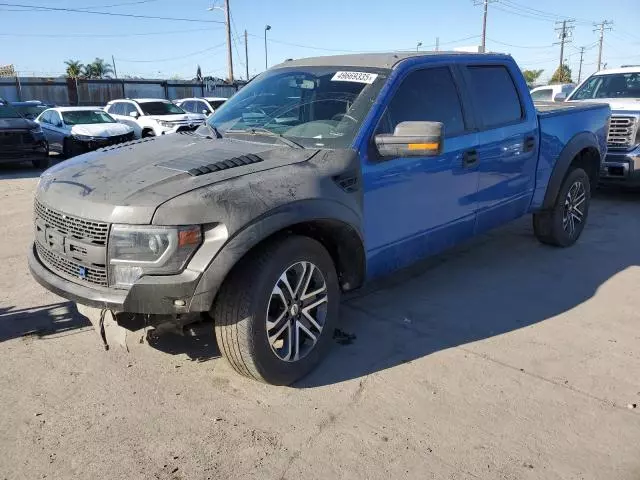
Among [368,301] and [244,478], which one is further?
[368,301]

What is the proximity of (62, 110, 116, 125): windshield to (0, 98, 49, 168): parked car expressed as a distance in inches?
90.9

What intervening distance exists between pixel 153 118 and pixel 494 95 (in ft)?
46.2

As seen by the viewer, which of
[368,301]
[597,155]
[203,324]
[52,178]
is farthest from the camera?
[597,155]

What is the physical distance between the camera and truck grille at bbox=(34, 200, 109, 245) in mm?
2707

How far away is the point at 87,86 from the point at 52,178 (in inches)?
1338

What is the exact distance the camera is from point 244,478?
2.49m

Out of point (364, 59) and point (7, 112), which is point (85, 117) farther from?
point (364, 59)

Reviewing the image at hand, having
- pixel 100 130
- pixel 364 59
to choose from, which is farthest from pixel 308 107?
pixel 100 130

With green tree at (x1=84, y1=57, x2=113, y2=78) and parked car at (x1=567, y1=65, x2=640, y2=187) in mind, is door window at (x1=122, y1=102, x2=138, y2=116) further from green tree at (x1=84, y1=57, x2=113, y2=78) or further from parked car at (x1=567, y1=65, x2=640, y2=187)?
green tree at (x1=84, y1=57, x2=113, y2=78)

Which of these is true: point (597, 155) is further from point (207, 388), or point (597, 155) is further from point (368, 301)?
point (207, 388)

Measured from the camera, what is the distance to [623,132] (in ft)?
26.7

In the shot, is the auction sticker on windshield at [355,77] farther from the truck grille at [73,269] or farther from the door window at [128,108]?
the door window at [128,108]

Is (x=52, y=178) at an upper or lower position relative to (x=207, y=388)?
upper

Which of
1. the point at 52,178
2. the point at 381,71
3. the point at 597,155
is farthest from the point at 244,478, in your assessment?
the point at 597,155
